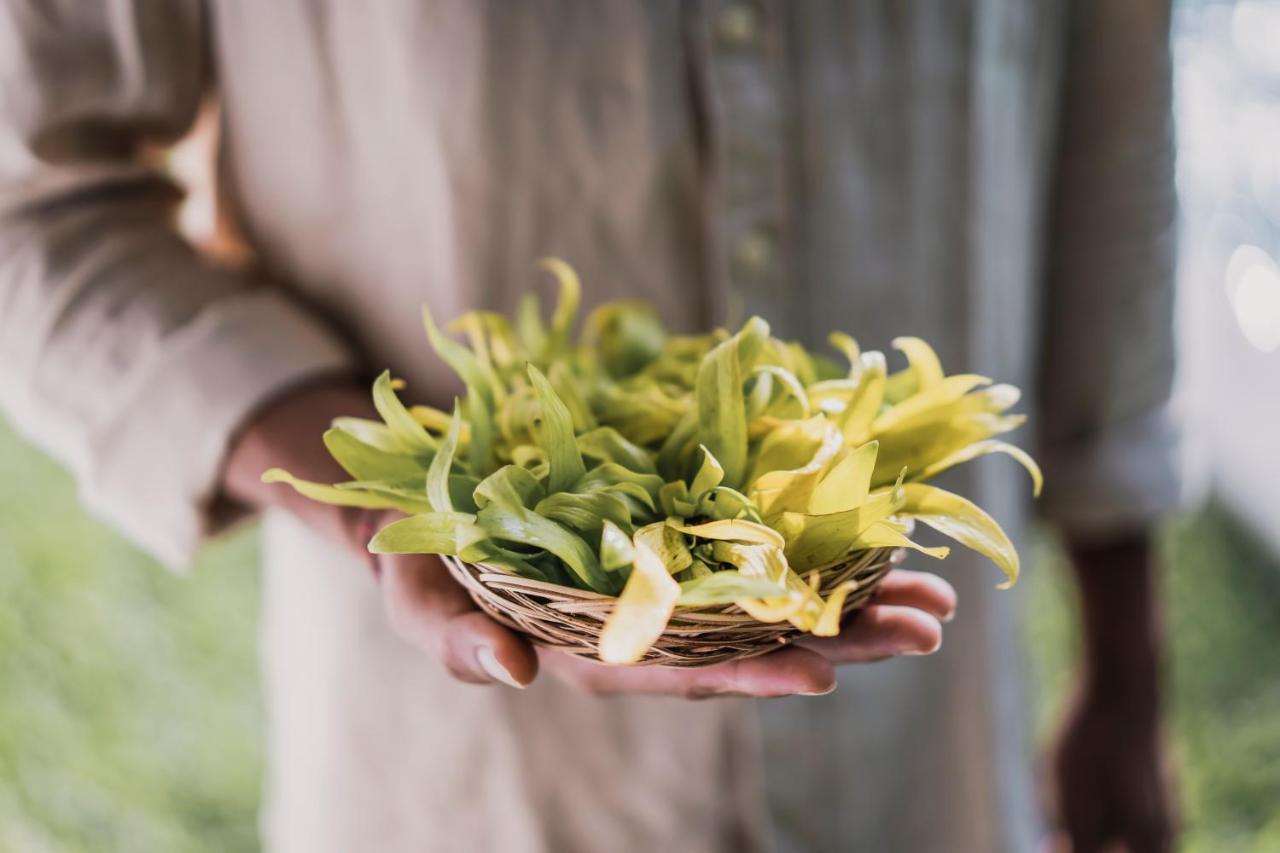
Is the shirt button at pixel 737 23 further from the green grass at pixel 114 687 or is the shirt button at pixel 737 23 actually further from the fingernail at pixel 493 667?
the green grass at pixel 114 687

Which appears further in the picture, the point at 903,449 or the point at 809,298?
the point at 809,298

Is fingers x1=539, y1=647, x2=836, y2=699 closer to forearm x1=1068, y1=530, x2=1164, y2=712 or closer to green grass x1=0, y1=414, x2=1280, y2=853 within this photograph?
forearm x1=1068, y1=530, x2=1164, y2=712

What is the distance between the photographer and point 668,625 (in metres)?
0.36

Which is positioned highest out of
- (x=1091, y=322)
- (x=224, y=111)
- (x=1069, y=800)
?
(x=224, y=111)

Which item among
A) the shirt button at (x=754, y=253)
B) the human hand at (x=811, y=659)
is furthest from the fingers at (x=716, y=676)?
the shirt button at (x=754, y=253)

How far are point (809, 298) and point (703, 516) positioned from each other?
0.90ft

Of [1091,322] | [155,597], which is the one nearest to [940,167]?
[1091,322]

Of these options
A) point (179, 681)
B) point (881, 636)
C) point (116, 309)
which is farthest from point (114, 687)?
point (881, 636)

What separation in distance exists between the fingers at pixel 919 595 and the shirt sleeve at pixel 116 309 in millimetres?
320

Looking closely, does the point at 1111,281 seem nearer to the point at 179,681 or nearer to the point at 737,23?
the point at 737,23

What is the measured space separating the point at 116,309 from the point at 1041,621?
4.80 ft

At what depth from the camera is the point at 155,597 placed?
1675 millimetres

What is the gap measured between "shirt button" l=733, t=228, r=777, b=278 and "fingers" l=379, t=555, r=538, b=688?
0.84ft

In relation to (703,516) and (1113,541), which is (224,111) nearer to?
(703,516)
